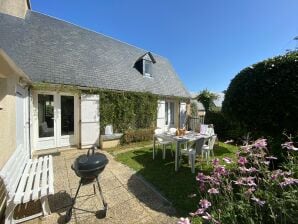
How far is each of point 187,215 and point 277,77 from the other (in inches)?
135

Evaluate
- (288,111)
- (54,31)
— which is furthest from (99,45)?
(288,111)

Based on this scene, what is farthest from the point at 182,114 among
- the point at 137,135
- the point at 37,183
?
the point at 37,183

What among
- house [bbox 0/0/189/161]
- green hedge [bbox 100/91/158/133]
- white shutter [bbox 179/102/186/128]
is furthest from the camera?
white shutter [bbox 179/102/186/128]

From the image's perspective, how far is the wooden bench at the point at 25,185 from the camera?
269 centimetres

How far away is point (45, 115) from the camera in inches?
298

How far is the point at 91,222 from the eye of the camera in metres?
3.03

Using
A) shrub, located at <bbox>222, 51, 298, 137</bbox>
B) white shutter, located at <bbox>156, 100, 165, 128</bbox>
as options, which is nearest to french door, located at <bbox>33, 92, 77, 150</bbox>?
white shutter, located at <bbox>156, 100, 165, 128</bbox>

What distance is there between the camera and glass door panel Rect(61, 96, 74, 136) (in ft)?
26.0

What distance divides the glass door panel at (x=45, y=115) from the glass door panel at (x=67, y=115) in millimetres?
440

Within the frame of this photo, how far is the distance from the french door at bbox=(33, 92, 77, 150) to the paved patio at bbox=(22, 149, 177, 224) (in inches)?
114

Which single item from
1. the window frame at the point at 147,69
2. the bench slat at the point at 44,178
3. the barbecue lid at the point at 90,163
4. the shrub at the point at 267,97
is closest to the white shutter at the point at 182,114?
the window frame at the point at 147,69

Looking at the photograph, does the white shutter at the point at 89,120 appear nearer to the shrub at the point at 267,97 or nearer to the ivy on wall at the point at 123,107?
the ivy on wall at the point at 123,107

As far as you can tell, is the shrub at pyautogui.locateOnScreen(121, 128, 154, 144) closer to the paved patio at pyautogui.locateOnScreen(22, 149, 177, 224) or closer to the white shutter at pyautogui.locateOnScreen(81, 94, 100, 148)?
the white shutter at pyautogui.locateOnScreen(81, 94, 100, 148)

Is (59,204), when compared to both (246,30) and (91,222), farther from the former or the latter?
(246,30)
